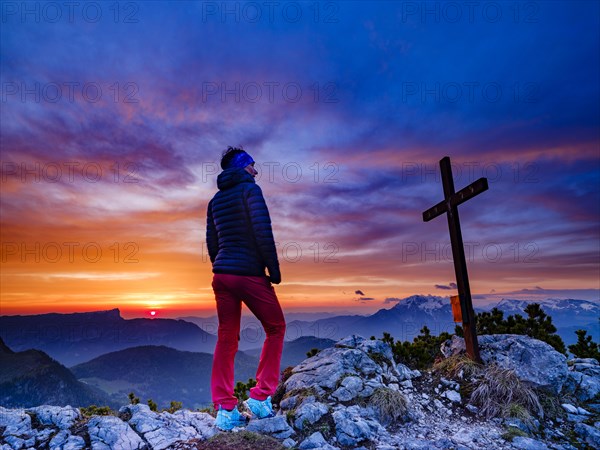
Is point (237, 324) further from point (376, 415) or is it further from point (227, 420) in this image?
point (376, 415)

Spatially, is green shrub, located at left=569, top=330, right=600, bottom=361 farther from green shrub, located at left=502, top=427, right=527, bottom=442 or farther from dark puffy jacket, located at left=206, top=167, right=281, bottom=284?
dark puffy jacket, located at left=206, top=167, right=281, bottom=284

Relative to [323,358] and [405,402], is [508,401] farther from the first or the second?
[323,358]

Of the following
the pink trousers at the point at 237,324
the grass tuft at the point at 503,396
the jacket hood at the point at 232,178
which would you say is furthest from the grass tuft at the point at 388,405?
the jacket hood at the point at 232,178

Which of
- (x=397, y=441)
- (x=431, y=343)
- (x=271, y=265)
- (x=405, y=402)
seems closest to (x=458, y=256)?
(x=431, y=343)

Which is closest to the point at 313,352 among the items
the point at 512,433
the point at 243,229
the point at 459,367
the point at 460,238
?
the point at 459,367

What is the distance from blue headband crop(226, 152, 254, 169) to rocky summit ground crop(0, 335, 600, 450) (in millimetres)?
4151

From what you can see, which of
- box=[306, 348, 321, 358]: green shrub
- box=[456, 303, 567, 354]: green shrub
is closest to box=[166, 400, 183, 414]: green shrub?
box=[306, 348, 321, 358]: green shrub

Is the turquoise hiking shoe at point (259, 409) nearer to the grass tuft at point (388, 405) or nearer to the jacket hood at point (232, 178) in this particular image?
the grass tuft at point (388, 405)

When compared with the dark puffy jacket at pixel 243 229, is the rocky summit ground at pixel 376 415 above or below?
below

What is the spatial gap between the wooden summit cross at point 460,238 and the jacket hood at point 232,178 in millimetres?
5410

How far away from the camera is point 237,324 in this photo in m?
5.88

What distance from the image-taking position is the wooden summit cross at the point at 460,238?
8781mm

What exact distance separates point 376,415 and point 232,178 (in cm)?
484

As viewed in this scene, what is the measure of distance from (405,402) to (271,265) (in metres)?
3.81
